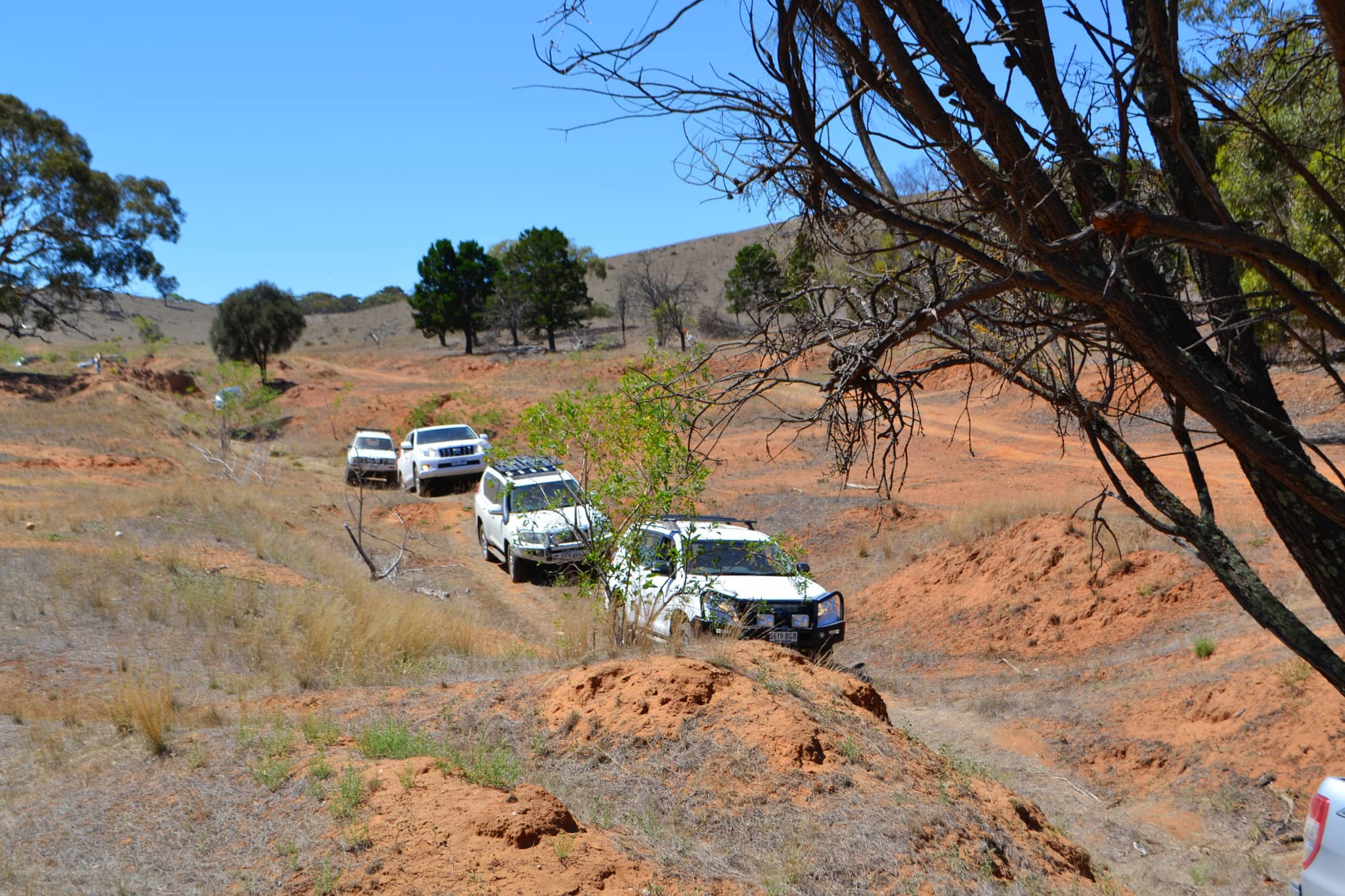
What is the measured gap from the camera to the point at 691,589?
29.7 feet

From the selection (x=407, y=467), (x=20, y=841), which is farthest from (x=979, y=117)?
(x=407, y=467)

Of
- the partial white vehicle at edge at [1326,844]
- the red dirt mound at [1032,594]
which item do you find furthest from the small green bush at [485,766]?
the red dirt mound at [1032,594]

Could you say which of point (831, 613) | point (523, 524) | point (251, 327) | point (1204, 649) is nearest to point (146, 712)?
point (831, 613)

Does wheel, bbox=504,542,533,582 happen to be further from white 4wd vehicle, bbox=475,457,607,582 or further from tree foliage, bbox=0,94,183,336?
tree foliage, bbox=0,94,183,336

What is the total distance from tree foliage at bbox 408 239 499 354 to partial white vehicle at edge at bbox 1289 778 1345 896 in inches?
2701

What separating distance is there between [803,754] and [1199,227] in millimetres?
3779

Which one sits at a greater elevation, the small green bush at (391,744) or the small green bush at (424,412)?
the small green bush at (424,412)

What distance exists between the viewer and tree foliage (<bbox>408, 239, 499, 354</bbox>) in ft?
232

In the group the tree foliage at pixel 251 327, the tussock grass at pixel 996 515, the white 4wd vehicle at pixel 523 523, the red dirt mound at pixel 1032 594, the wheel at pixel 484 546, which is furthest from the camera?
the tree foliage at pixel 251 327

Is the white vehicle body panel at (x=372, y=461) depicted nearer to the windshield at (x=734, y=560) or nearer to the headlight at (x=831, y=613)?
the windshield at (x=734, y=560)

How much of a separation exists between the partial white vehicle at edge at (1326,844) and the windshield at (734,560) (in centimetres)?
621

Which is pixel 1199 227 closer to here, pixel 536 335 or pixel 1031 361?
pixel 1031 361

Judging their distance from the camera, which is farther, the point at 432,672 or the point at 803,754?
the point at 432,672

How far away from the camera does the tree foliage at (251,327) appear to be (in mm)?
53750
